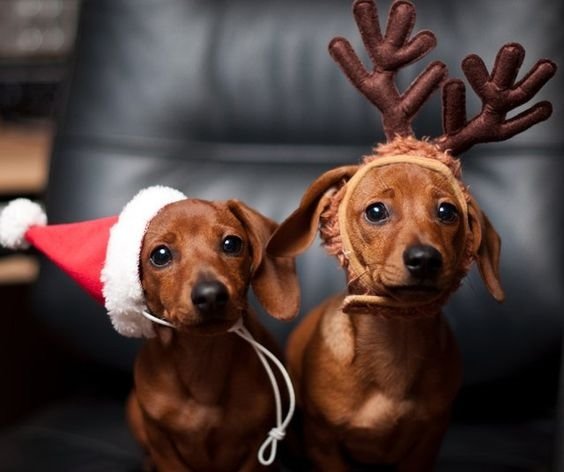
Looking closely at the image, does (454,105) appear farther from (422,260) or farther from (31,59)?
(31,59)

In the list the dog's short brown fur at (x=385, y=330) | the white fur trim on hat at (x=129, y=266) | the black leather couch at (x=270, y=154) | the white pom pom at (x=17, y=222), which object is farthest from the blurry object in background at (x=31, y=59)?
the dog's short brown fur at (x=385, y=330)

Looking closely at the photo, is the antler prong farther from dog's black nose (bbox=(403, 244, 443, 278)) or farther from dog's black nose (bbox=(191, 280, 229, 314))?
dog's black nose (bbox=(191, 280, 229, 314))

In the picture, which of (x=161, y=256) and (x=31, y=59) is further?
(x=31, y=59)

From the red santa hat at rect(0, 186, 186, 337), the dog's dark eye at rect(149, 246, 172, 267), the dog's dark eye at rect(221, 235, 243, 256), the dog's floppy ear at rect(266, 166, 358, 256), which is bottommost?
the red santa hat at rect(0, 186, 186, 337)

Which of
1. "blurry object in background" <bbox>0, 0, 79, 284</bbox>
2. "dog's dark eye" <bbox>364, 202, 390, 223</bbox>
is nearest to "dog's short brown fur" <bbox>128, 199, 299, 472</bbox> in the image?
"dog's dark eye" <bbox>364, 202, 390, 223</bbox>

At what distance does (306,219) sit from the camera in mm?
979

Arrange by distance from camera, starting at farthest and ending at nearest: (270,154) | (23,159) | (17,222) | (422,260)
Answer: (23,159)
(270,154)
(17,222)
(422,260)

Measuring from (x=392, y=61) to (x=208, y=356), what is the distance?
399mm

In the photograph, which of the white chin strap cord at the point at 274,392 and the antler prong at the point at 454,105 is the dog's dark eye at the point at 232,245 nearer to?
the white chin strap cord at the point at 274,392

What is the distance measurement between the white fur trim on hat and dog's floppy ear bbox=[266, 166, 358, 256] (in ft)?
0.44

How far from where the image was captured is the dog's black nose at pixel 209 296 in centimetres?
85

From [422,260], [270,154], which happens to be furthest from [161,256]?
[270,154]

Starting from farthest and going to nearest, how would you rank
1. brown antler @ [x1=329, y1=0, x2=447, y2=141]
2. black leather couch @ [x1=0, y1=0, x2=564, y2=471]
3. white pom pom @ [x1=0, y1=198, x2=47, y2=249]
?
1. black leather couch @ [x1=0, y1=0, x2=564, y2=471]
2. white pom pom @ [x1=0, y1=198, x2=47, y2=249]
3. brown antler @ [x1=329, y1=0, x2=447, y2=141]

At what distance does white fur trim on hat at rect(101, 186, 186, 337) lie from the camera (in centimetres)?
94
